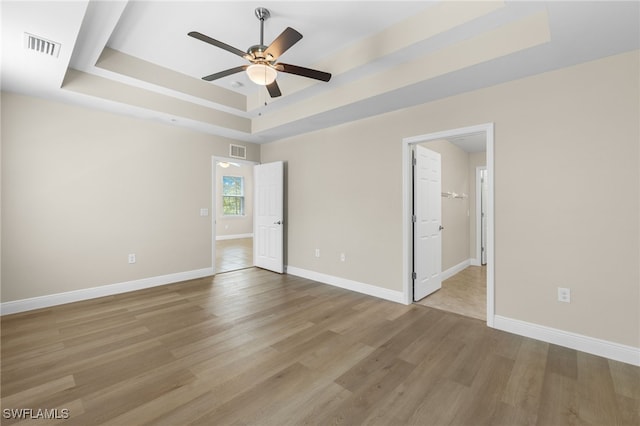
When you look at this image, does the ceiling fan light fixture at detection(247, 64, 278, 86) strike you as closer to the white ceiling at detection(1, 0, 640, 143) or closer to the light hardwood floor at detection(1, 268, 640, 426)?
the white ceiling at detection(1, 0, 640, 143)

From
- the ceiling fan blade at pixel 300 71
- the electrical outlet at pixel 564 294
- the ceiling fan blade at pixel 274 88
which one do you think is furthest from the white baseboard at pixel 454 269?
the ceiling fan blade at pixel 274 88

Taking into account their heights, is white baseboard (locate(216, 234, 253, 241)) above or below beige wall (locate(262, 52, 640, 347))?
below

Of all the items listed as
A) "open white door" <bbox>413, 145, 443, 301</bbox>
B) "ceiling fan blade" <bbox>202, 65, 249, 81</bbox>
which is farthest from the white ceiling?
"open white door" <bbox>413, 145, 443, 301</bbox>

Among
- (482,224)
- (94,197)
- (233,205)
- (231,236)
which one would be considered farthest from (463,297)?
(233,205)

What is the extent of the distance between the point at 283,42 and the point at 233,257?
5611 millimetres

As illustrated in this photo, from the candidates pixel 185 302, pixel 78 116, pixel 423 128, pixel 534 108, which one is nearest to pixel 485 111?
pixel 534 108

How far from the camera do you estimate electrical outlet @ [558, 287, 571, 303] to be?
257cm

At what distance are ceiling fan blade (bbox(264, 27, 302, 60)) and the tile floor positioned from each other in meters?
4.26

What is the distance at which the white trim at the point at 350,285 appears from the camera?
381 centimetres

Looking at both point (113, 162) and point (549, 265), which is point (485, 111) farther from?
point (113, 162)

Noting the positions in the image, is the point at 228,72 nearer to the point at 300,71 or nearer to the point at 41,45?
the point at 300,71

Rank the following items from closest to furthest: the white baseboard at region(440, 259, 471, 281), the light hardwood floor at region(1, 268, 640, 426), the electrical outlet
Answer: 1. the light hardwood floor at region(1, 268, 640, 426)
2. the electrical outlet
3. the white baseboard at region(440, 259, 471, 281)

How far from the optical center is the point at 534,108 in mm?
2734

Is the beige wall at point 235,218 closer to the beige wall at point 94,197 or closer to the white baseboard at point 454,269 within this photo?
the beige wall at point 94,197
